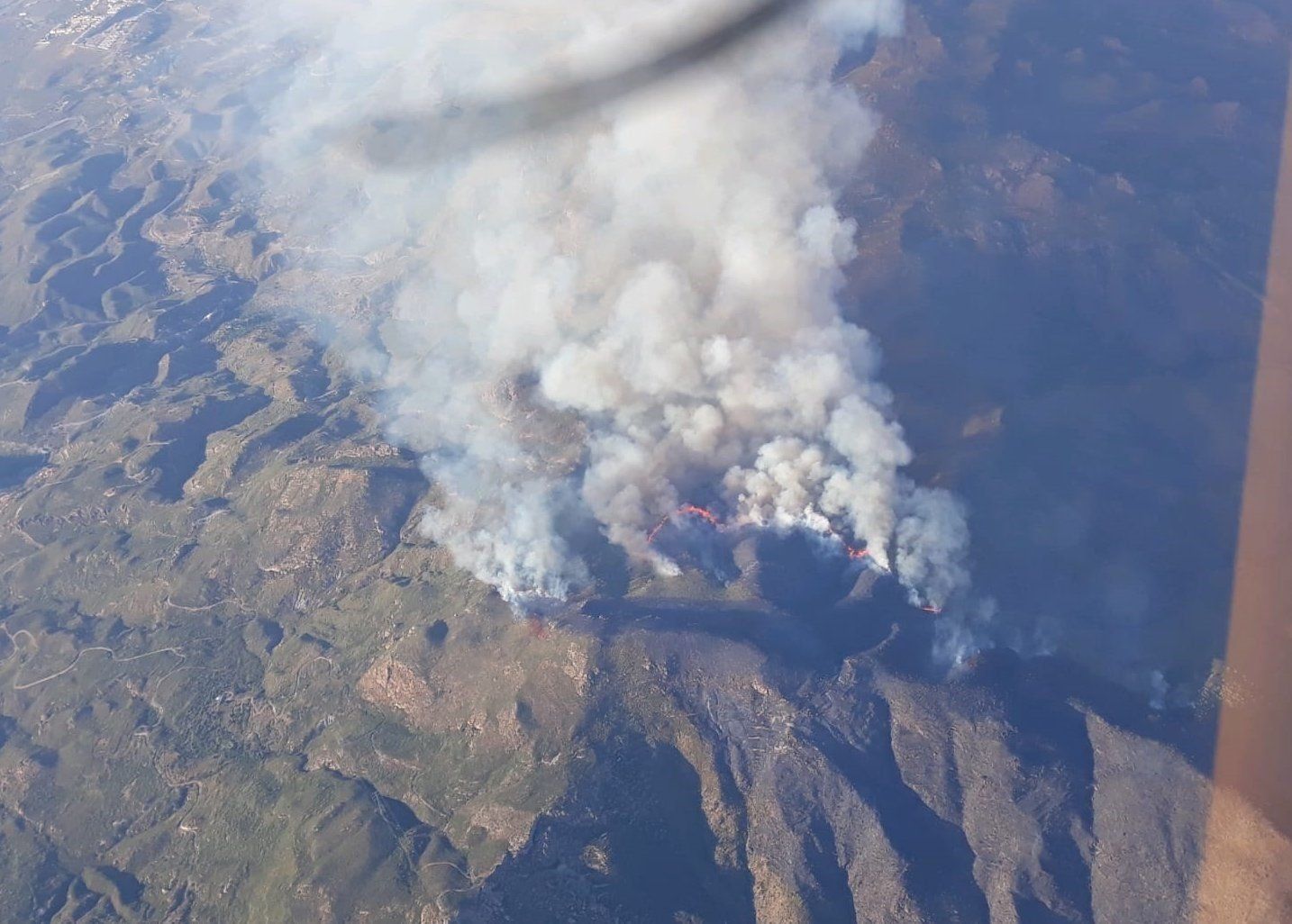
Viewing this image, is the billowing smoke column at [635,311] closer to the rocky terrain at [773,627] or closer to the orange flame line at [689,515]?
the orange flame line at [689,515]

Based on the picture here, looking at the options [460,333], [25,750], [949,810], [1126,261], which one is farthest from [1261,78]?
[25,750]

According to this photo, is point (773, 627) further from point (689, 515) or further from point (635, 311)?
point (635, 311)

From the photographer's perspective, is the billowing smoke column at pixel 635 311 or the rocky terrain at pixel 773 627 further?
the billowing smoke column at pixel 635 311

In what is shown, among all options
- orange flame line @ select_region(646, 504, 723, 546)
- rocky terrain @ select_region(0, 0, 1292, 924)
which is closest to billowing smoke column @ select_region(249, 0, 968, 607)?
orange flame line @ select_region(646, 504, 723, 546)

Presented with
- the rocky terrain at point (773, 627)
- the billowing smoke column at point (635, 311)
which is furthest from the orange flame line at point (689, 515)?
the rocky terrain at point (773, 627)

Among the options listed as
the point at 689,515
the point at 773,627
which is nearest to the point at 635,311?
the point at 689,515
